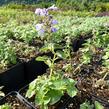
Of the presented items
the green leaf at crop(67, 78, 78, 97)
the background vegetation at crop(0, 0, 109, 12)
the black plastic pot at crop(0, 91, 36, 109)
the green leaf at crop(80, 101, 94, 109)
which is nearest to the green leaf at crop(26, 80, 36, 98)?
the black plastic pot at crop(0, 91, 36, 109)

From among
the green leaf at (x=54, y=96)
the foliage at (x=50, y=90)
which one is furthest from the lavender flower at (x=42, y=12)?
the green leaf at (x=54, y=96)

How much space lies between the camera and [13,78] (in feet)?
13.7

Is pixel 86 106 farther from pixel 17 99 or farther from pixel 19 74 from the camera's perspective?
pixel 19 74

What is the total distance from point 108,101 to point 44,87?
27.6 inches

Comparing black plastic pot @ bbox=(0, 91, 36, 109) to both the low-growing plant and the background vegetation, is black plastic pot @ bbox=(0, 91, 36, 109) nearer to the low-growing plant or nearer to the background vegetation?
the low-growing plant

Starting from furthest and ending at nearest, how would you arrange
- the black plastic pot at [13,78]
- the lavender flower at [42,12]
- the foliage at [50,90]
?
the black plastic pot at [13,78] < the lavender flower at [42,12] < the foliage at [50,90]

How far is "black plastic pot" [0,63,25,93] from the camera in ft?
13.2

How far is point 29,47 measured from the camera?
16.0 ft

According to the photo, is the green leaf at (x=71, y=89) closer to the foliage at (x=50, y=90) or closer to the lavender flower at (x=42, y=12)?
the foliage at (x=50, y=90)

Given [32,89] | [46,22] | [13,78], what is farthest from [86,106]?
[13,78]

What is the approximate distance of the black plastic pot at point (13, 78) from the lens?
4027 mm

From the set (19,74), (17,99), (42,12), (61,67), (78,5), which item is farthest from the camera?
(78,5)

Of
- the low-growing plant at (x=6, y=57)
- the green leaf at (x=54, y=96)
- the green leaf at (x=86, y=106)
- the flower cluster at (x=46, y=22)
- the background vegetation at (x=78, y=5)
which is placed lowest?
the background vegetation at (x=78, y=5)

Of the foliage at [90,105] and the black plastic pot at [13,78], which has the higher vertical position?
the foliage at [90,105]
